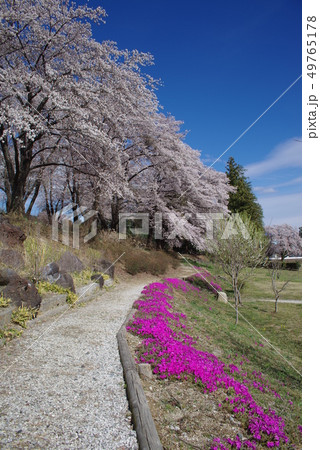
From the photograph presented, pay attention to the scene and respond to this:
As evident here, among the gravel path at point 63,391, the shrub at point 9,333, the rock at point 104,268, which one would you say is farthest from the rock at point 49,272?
the rock at point 104,268

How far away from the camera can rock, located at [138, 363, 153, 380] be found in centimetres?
407

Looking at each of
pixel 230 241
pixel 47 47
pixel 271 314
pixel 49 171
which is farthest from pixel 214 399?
pixel 49 171

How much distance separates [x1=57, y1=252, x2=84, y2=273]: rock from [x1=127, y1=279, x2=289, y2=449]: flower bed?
3171mm

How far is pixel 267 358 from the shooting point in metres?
7.39

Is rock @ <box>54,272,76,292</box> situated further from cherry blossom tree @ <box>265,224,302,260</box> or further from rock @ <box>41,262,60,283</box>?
cherry blossom tree @ <box>265,224,302,260</box>

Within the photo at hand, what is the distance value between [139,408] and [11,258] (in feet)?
17.1

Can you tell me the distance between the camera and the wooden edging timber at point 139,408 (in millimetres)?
2536

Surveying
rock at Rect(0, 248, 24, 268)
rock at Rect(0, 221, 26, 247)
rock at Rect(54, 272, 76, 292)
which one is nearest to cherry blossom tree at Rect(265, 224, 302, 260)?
rock at Rect(54, 272, 76, 292)

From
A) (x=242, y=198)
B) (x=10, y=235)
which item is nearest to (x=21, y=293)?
(x=10, y=235)

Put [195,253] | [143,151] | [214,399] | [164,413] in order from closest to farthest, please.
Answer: [164,413] < [214,399] < [143,151] < [195,253]

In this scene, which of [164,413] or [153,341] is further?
[153,341]

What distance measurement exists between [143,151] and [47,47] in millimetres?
8475
